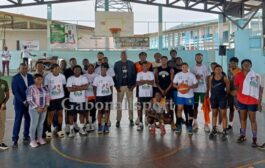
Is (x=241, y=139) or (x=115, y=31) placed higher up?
(x=115, y=31)

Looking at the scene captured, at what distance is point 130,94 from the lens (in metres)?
8.51

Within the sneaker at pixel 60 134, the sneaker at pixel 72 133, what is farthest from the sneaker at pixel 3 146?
the sneaker at pixel 72 133

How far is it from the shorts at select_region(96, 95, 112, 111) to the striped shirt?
1.27m

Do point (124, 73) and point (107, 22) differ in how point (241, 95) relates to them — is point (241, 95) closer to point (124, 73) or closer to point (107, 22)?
point (124, 73)

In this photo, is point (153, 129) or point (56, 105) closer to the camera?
point (56, 105)

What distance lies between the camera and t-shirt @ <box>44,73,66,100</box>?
23.7 feet

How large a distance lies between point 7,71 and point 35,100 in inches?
527

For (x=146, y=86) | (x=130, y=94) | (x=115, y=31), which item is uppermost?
(x=115, y=31)

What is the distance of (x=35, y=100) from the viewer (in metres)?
6.67

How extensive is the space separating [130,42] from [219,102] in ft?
50.3

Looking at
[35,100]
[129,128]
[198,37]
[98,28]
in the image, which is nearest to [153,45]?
[198,37]

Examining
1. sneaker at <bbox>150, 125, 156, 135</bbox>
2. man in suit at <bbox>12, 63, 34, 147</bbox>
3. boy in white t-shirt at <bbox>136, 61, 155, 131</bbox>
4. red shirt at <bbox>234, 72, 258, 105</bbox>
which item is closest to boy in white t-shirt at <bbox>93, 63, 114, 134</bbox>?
boy in white t-shirt at <bbox>136, 61, 155, 131</bbox>

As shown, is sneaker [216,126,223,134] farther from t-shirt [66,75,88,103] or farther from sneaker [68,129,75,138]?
sneaker [68,129,75,138]

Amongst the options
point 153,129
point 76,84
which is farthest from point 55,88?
point 153,129
